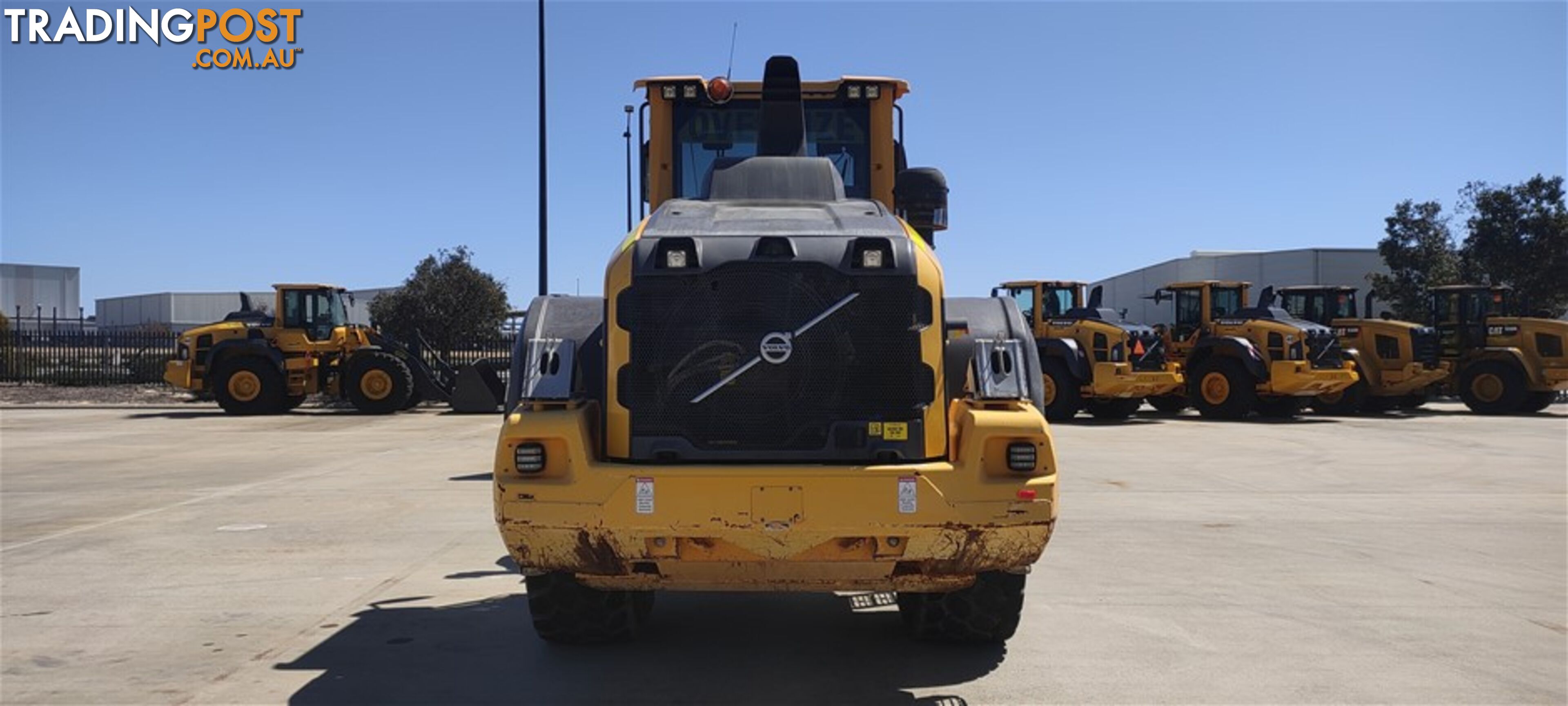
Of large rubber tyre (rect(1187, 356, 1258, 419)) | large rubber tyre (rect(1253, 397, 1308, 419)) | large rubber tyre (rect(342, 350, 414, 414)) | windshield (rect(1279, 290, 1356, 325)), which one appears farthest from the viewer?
windshield (rect(1279, 290, 1356, 325))

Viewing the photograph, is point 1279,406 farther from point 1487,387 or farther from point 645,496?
point 645,496

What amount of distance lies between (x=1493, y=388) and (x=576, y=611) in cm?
2591

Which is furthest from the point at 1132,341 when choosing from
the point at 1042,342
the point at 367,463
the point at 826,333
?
the point at 826,333

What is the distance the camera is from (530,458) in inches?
191

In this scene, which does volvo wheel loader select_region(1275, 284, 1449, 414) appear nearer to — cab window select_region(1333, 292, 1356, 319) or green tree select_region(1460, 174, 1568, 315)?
cab window select_region(1333, 292, 1356, 319)

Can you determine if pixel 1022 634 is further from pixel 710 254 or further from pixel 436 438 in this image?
pixel 436 438

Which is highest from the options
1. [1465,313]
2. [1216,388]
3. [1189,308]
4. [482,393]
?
[1189,308]

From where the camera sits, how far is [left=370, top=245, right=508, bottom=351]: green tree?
36531 mm

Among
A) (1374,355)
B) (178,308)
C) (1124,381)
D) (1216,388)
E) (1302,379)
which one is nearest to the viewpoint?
(1124,381)

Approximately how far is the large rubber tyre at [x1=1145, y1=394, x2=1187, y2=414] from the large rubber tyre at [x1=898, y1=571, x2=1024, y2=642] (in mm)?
20646

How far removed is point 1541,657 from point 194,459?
15.2 meters

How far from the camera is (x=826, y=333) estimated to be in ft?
16.3

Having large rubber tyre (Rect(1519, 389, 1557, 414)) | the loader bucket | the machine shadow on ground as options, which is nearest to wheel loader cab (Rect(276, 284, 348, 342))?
the loader bucket

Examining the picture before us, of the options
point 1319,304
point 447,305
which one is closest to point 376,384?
point 447,305
